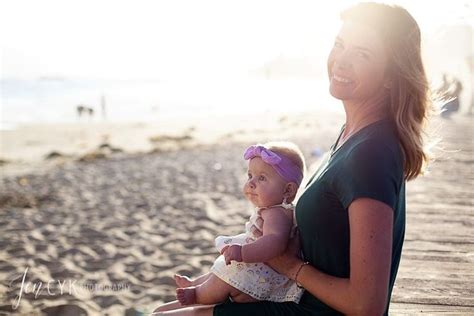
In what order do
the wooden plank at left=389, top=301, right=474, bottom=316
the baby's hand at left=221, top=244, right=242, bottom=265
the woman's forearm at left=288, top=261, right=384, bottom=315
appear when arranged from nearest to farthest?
1. the woman's forearm at left=288, top=261, right=384, bottom=315
2. the baby's hand at left=221, top=244, right=242, bottom=265
3. the wooden plank at left=389, top=301, right=474, bottom=316

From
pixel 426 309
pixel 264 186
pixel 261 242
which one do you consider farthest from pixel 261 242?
pixel 426 309

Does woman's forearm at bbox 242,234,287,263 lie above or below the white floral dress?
above

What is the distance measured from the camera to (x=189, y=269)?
5688 millimetres

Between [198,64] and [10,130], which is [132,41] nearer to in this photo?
[198,64]

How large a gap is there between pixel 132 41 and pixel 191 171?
563 ft

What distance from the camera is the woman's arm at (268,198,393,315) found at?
166cm

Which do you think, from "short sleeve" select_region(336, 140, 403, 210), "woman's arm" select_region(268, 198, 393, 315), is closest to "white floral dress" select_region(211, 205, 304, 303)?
"woman's arm" select_region(268, 198, 393, 315)

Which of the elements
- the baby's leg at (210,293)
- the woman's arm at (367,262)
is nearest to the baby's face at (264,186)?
the baby's leg at (210,293)

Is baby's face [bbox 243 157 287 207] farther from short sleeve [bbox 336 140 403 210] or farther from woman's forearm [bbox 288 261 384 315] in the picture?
short sleeve [bbox 336 140 403 210]

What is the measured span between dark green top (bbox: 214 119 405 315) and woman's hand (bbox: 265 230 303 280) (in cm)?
5

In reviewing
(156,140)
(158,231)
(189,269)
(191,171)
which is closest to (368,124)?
(189,269)

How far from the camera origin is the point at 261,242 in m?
2.00

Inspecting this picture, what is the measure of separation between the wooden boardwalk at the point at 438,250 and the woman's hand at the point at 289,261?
2.70 feet

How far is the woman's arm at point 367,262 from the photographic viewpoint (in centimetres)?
166
